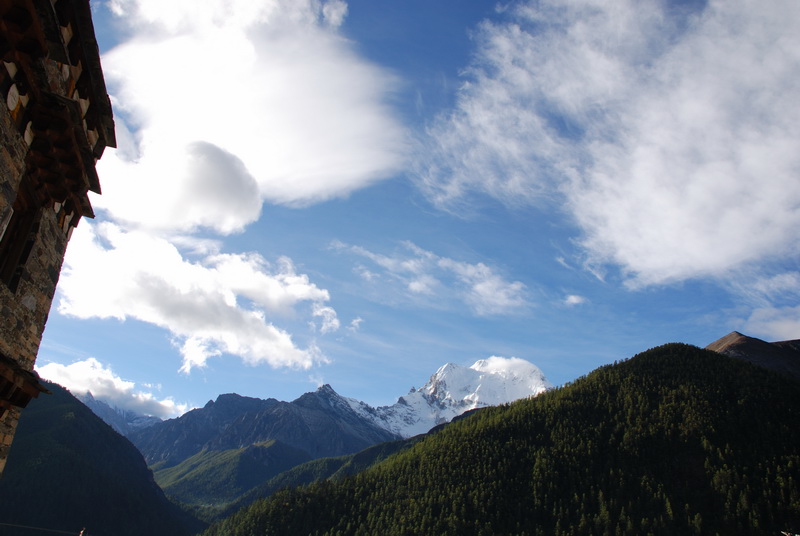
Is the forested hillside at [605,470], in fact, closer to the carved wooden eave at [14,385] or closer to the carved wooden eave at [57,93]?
the carved wooden eave at [14,385]

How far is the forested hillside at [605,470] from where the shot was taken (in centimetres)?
12556

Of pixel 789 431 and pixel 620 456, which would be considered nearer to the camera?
pixel 789 431

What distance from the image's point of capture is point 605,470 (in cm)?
14838

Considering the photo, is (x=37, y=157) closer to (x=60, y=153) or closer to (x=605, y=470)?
(x=60, y=153)

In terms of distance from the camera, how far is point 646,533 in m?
119

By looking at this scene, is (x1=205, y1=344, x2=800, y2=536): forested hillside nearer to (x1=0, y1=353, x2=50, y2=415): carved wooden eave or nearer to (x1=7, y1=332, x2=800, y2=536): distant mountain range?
(x1=7, y1=332, x2=800, y2=536): distant mountain range

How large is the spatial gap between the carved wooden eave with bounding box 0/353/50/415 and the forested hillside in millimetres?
138570

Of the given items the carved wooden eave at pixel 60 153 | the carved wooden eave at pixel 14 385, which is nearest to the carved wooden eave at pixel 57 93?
the carved wooden eave at pixel 60 153

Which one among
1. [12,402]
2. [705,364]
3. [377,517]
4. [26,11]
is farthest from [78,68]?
[705,364]

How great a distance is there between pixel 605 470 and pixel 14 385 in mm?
163642

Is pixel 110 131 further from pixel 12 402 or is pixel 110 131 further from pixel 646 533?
pixel 646 533

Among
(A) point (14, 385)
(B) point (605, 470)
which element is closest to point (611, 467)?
(B) point (605, 470)

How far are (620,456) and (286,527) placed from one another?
112 meters

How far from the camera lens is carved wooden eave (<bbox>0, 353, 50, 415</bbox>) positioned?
11219 millimetres
